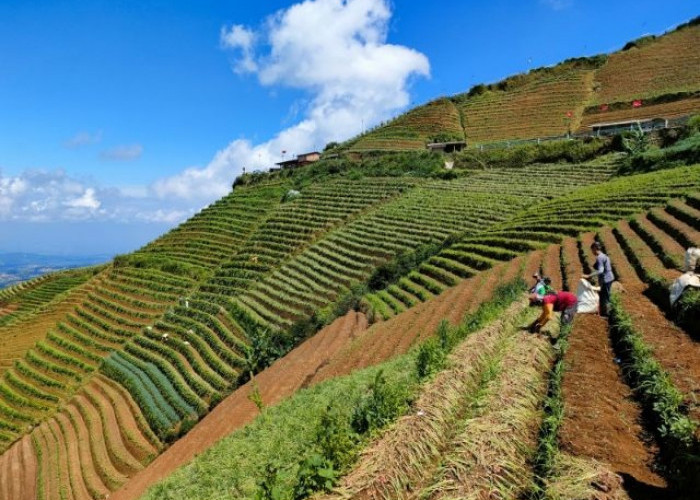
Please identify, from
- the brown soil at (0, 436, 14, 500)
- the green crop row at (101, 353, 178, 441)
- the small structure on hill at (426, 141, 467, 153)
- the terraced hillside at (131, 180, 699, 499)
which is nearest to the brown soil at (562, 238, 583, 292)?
the terraced hillside at (131, 180, 699, 499)

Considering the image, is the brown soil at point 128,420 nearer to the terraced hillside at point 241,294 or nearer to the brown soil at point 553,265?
the terraced hillside at point 241,294

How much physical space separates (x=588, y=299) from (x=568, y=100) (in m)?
54.4

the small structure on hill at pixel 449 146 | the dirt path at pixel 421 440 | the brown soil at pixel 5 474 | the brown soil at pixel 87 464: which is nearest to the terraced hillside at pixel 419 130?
the small structure on hill at pixel 449 146

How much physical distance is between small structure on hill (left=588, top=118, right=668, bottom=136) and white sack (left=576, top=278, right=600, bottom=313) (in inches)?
1369

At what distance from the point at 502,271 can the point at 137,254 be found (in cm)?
3744

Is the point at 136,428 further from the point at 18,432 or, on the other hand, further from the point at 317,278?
the point at 317,278

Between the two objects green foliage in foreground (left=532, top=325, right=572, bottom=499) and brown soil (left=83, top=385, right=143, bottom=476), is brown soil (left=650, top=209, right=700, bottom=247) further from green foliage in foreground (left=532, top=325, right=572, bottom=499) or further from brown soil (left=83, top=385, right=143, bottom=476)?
brown soil (left=83, top=385, right=143, bottom=476)

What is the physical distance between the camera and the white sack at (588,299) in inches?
431

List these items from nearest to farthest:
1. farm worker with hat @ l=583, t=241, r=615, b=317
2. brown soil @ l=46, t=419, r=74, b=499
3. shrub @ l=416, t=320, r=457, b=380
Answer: shrub @ l=416, t=320, r=457, b=380 → farm worker with hat @ l=583, t=241, r=615, b=317 → brown soil @ l=46, t=419, r=74, b=499

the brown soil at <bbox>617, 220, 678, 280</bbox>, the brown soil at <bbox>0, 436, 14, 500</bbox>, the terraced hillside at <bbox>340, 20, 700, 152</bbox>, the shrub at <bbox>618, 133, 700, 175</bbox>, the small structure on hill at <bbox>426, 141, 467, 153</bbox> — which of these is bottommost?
the brown soil at <bbox>0, 436, 14, 500</bbox>

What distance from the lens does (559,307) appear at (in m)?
10.1

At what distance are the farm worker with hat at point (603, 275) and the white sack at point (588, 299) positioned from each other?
0.46 ft

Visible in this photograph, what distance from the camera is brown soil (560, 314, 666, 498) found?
17.4 ft

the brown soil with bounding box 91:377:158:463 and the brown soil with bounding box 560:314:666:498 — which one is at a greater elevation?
the brown soil with bounding box 560:314:666:498
